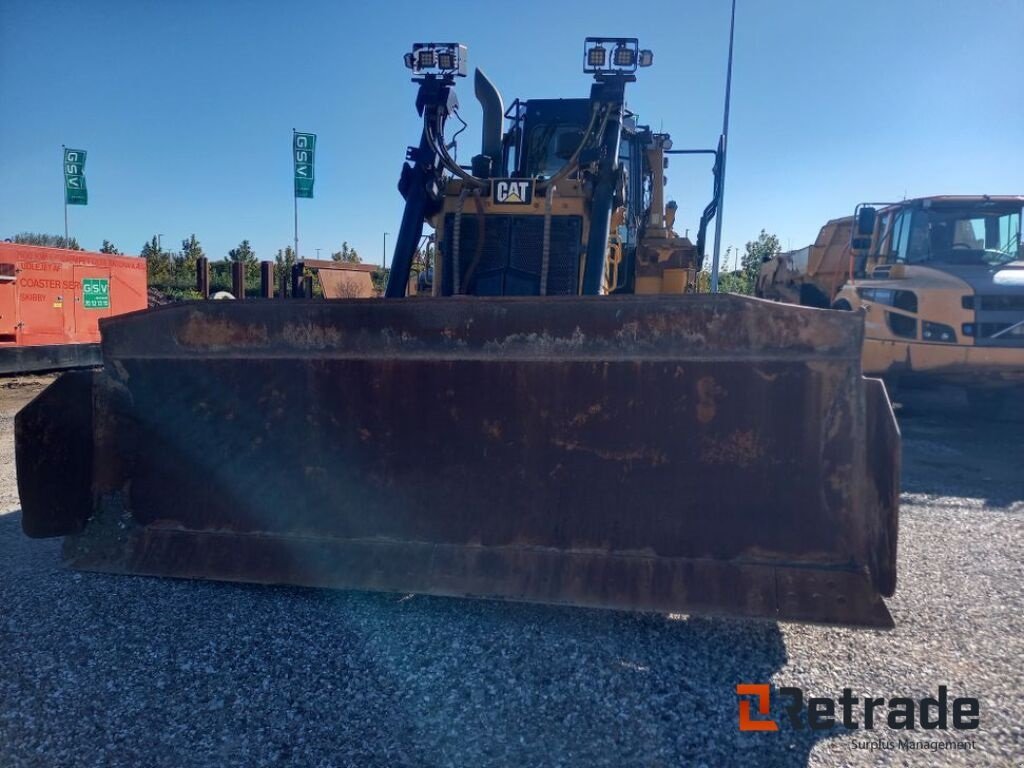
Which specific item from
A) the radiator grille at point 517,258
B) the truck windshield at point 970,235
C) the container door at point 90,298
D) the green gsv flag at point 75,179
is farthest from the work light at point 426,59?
the green gsv flag at point 75,179

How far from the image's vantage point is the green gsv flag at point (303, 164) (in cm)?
1805

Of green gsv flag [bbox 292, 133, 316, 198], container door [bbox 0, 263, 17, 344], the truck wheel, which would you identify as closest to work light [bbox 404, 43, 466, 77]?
the truck wheel

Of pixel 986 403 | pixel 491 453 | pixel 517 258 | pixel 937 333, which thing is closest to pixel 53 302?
pixel 517 258

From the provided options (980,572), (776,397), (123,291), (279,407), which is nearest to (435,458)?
A: (279,407)

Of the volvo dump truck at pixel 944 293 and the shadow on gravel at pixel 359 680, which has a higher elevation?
the volvo dump truck at pixel 944 293

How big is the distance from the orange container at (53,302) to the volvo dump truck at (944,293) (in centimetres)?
1110

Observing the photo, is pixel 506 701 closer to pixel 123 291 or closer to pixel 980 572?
pixel 980 572

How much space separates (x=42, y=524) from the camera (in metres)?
3.66

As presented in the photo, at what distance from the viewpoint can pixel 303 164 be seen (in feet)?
59.5

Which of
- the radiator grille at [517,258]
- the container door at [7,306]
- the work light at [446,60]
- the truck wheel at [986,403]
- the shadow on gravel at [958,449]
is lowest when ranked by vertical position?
the shadow on gravel at [958,449]

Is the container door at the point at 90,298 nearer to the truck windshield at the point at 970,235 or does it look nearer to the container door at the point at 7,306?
the container door at the point at 7,306

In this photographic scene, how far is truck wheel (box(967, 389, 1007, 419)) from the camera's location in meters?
9.61

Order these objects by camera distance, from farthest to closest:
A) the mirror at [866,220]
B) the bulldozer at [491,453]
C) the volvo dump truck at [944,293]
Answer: the mirror at [866,220]
the volvo dump truck at [944,293]
the bulldozer at [491,453]

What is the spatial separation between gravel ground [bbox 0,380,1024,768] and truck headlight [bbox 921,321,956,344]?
5.03m
